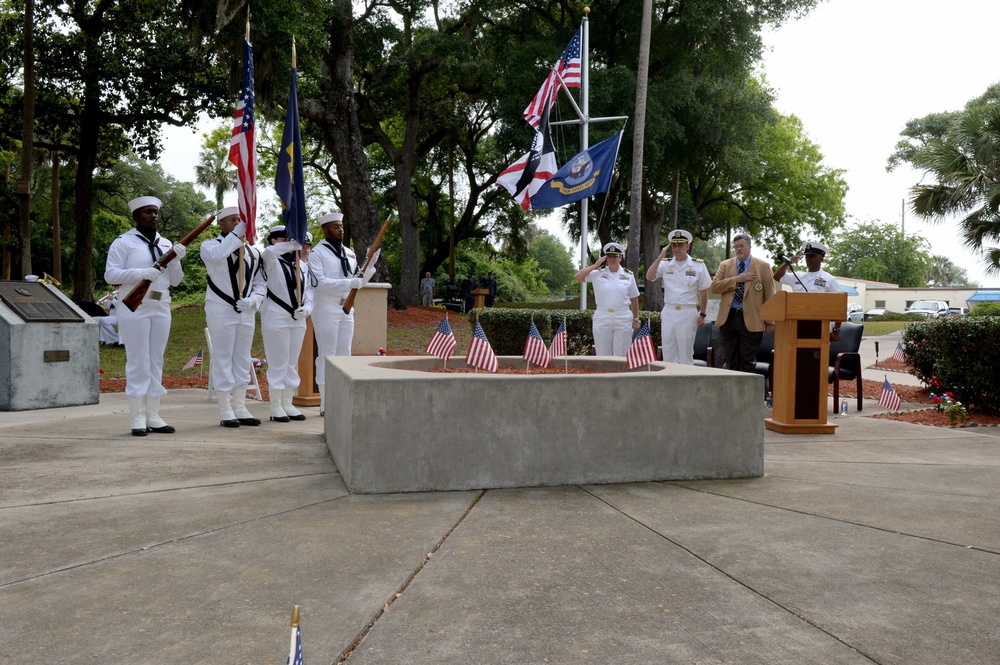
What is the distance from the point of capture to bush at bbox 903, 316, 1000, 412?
8992 mm

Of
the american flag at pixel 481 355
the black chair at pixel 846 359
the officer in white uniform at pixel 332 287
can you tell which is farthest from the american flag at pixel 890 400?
the officer in white uniform at pixel 332 287

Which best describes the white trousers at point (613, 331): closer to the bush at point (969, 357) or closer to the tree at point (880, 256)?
the bush at point (969, 357)

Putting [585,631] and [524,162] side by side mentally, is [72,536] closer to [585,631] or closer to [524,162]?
[585,631]

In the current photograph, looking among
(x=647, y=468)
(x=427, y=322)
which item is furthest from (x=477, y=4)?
(x=647, y=468)

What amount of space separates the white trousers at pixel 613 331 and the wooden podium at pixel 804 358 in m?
2.93

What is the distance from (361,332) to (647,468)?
233 inches

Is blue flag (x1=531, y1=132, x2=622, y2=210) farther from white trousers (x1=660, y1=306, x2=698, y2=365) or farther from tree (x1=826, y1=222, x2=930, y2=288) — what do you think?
tree (x1=826, y1=222, x2=930, y2=288)

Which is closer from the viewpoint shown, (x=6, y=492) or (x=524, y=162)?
(x=6, y=492)

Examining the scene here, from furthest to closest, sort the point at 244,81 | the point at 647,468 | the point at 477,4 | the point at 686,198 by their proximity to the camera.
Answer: the point at 686,198 → the point at 477,4 → the point at 244,81 → the point at 647,468

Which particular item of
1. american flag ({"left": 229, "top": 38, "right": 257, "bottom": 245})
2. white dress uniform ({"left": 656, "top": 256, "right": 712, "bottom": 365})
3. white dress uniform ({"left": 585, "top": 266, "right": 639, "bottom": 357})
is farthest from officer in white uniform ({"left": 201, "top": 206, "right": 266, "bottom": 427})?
white dress uniform ({"left": 656, "top": 256, "right": 712, "bottom": 365})

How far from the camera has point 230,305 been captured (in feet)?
25.5

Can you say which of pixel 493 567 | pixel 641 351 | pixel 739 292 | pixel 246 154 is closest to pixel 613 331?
pixel 739 292

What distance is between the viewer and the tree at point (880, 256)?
270 feet

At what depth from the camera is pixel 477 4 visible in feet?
90.5
